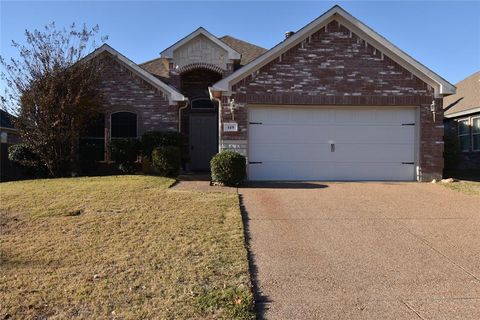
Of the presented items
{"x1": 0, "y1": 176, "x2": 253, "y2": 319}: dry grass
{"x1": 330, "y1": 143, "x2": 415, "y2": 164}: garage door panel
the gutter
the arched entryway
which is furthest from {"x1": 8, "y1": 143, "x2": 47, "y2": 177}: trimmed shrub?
the gutter

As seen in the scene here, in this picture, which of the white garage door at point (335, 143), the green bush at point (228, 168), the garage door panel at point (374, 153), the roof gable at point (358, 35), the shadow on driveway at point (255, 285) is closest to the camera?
the shadow on driveway at point (255, 285)

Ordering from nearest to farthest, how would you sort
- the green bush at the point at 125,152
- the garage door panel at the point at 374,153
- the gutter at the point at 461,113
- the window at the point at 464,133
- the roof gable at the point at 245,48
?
the garage door panel at the point at 374,153
the green bush at the point at 125,152
the gutter at the point at 461,113
the window at the point at 464,133
the roof gable at the point at 245,48

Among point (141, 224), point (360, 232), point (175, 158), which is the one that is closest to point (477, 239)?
point (360, 232)

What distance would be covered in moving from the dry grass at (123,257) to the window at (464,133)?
47.0ft

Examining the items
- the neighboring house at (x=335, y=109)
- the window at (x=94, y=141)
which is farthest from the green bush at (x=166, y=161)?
the window at (x=94, y=141)

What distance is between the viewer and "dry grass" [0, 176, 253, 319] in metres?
4.59

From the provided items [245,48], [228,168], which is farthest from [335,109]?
[245,48]

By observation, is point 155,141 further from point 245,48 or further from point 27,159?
point 245,48

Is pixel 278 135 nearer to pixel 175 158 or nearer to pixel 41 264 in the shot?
pixel 175 158

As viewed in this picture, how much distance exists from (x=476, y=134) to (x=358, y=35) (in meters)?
9.04

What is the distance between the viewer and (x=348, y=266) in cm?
583

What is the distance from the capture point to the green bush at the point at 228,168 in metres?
11.9

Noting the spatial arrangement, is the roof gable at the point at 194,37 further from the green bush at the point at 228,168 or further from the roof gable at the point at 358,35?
the green bush at the point at 228,168

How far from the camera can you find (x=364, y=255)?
6270mm
